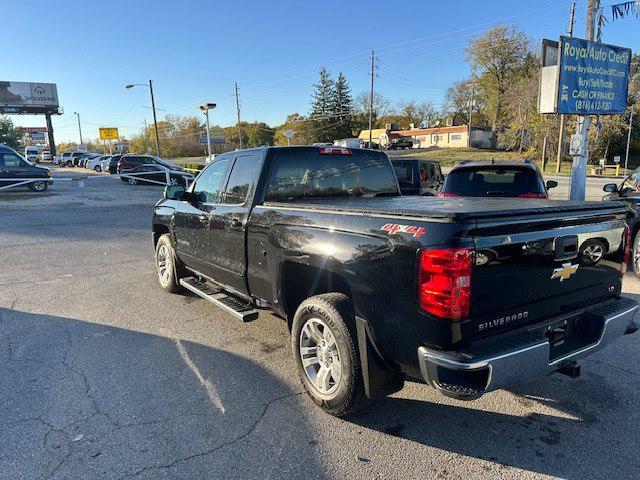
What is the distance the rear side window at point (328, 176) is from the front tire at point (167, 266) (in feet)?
7.82

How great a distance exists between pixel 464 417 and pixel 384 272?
55.1 inches

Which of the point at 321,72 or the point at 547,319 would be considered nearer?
the point at 547,319

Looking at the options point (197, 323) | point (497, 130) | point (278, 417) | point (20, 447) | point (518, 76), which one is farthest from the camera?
point (497, 130)

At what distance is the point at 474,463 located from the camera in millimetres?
2727

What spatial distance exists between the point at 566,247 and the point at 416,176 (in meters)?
10.3

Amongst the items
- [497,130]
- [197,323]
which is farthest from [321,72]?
[197,323]

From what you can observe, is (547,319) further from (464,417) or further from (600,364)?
(600,364)

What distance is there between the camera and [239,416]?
3.22 meters

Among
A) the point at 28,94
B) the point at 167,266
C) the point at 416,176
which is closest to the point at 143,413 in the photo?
the point at 167,266

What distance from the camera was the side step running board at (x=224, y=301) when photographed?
13.6ft

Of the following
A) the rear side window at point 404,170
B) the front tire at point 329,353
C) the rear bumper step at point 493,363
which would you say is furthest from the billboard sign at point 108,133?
the rear bumper step at point 493,363

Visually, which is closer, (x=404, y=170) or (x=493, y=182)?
(x=493, y=182)

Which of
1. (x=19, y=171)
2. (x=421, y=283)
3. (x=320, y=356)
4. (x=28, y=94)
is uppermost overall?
(x=28, y=94)

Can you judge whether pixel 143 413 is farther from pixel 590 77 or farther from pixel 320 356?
pixel 590 77
